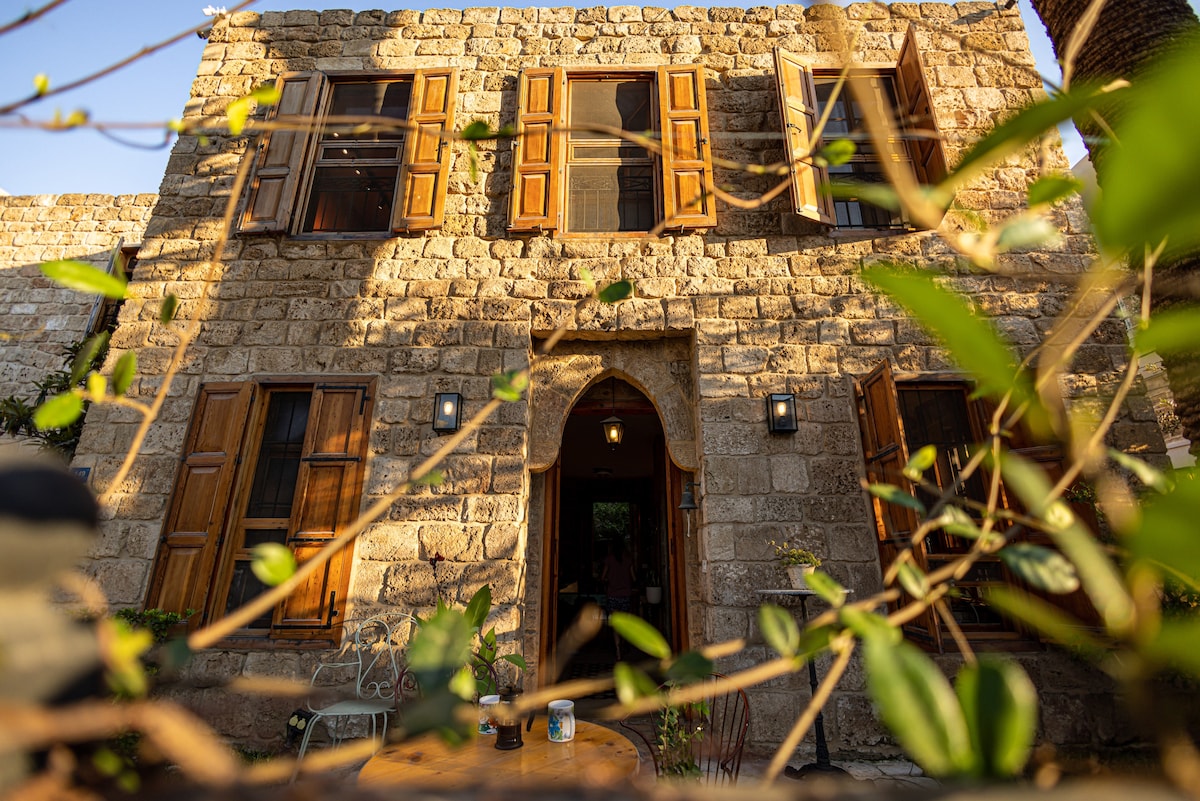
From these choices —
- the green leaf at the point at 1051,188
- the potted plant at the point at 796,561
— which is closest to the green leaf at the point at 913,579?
the green leaf at the point at 1051,188

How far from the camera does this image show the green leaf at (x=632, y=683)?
1.77ft

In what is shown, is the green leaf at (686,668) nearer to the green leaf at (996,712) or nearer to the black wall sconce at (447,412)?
the green leaf at (996,712)

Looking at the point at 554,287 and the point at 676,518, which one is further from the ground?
the point at 554,287

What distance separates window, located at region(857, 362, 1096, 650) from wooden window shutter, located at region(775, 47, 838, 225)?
4.63 ft

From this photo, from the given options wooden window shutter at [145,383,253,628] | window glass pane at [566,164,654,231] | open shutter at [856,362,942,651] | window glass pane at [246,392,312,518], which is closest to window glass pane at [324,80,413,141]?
window glass pane at [566,164,654,231]

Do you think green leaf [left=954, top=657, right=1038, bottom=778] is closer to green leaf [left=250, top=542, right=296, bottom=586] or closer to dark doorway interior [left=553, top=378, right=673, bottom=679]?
green leaf [left=250, top=542, right=296, bottom=586]

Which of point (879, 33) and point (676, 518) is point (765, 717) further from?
point (879, 33)

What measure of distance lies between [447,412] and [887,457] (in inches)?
117

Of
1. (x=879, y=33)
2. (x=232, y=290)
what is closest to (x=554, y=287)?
(x=232, y=290)

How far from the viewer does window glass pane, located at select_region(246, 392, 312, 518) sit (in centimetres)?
402

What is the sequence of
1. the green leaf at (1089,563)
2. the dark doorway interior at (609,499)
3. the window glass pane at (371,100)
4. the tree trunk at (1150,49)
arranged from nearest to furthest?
the green leaf at (1089,563) → the tree trunk at (1150,49) → the window glass pane at (371,100) → the dark doorway interior at (609,499)

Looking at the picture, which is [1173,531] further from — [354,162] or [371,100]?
[371,100]

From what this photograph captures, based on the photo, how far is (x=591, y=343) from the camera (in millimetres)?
4297

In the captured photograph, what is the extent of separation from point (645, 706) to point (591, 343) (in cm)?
382
